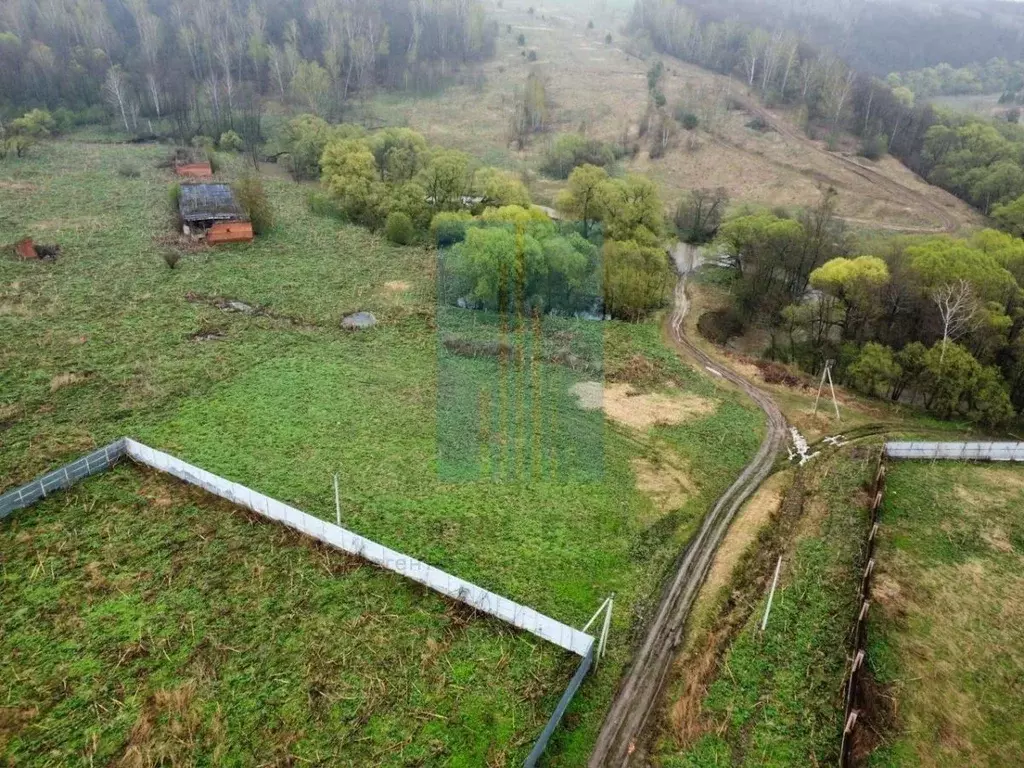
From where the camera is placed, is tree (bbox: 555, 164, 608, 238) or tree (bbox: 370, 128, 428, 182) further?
tree (bbox: 370, 128, 428, 182)

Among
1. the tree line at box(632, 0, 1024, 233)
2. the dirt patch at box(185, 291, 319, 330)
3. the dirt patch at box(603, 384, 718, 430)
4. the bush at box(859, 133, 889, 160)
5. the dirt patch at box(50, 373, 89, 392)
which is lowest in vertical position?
the dirt patch at box(603, 384, 718, 430)

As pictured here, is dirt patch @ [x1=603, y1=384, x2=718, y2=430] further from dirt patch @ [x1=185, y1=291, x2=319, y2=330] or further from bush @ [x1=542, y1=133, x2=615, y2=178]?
bush @ [x1=542, y1=133, x2=615, y2=178]

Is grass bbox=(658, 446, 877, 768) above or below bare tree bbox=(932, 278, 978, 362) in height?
below

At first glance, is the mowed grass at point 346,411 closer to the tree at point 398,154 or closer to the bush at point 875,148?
the tree at point 398,154

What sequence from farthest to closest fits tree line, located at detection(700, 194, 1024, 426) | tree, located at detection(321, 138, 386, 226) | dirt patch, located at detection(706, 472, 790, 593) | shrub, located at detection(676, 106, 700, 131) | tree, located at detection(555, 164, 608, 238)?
1. shrub, located at detection(676, 106, 700, 131)
2. tree, located at detection(321, 138, 386, 226)
3. tree, located at detection(555, 164, 608, 238)
4. tree line, located at detection(700, 194, 1024, 426)
5. dirt patch, located at detection(706, 472, 790, 593)

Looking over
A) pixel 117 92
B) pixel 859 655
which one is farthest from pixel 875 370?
pixel 117 92

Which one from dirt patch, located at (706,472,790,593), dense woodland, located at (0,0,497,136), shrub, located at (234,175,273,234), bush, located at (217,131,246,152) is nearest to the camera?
dirt patch, located at (706,472,790,593)

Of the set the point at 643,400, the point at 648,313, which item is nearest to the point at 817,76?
the point at 648,313

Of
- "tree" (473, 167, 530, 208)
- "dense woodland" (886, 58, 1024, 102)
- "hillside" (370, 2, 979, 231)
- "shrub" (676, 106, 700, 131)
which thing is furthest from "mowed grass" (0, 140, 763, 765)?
"dense woodland" (886, 58, 1024, 102)
